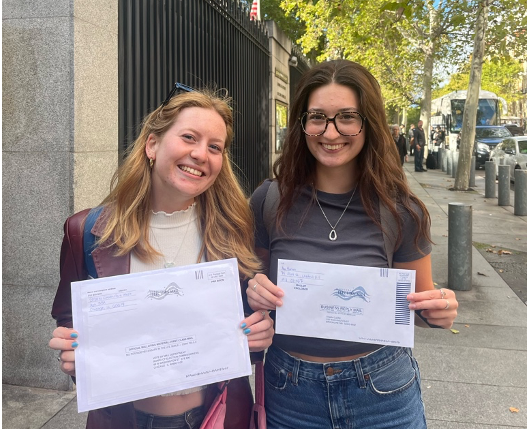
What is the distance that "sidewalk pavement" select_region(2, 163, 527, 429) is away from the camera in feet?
11.9

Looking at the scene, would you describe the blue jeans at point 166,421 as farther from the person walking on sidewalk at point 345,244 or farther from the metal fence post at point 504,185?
the metal fence post at point 504,185

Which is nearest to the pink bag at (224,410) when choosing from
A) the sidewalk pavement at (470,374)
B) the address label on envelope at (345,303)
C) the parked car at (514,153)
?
the address label on envelope at (345,303)

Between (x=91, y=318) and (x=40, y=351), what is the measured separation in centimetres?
260

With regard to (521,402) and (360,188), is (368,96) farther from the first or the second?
(521,402)

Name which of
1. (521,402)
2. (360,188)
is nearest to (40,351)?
(360,188)

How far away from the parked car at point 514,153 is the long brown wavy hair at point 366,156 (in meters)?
18.6

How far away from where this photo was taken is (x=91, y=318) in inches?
64.2

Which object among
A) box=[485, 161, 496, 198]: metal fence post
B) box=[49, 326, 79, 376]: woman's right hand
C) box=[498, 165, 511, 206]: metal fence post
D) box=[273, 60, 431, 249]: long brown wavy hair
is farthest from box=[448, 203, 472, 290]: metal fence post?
box=[485, 161, 496, 198]: metal fence post

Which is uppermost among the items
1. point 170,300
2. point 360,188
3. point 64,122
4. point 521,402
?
point 64,122

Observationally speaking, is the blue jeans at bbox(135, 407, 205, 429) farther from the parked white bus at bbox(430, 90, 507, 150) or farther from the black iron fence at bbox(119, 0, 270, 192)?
the parked white bus at bbox(430, 90, 507, 150)

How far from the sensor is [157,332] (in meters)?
1.68

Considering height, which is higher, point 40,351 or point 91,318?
point 91,318

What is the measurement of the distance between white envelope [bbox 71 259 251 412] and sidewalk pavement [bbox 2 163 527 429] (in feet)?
7.18

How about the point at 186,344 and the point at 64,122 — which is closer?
the point at 186,344
